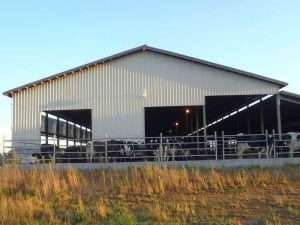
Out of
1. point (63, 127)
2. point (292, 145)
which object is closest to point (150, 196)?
point (292, 145)

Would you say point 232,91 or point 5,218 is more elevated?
point 232,91

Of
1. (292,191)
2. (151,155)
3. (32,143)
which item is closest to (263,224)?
(292,191)

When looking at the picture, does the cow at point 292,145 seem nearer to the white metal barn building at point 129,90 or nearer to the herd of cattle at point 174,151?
the herd of cattle at point 174,151

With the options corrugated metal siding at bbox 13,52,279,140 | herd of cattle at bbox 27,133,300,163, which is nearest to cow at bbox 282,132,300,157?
herd of cattle at bbox 27,133,300,163

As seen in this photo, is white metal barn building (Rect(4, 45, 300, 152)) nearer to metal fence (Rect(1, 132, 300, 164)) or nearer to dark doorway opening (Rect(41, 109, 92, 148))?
dark doorway opening (Rect(41, 109, 92, 148))

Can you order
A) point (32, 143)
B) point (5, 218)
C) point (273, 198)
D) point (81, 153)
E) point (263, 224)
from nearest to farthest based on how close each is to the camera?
point (263, 224), point (5, 218), point (273, 198), point (81, 153), point (32, 143)

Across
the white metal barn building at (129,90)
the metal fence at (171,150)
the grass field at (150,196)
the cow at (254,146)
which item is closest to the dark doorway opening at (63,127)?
the white metal barn building at (129,90)

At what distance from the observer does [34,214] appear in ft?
41.7

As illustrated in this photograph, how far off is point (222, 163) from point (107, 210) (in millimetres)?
8842

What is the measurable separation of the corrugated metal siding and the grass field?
7.49m

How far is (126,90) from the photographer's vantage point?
2605cm

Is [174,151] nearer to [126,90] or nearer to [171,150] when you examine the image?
[171,150]

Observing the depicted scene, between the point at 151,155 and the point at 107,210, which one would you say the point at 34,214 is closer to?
the point at 107,210

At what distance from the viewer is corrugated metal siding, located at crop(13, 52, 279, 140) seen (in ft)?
84.2
